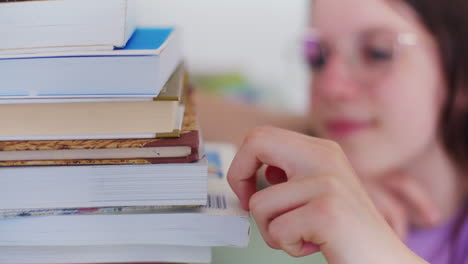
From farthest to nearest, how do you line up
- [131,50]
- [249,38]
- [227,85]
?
1. [249,38]
2. [227,85]
3. [131,50]

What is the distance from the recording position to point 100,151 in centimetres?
48

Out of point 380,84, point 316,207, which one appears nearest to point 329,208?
point 316,207

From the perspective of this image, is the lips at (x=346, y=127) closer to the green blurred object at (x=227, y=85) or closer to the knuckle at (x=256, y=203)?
the knuckle at (x=256, y=203)

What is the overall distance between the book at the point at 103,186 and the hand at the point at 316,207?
0.23 ft

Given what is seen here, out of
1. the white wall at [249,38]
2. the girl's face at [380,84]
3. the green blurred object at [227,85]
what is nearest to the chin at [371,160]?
the girl's face at [380,84]

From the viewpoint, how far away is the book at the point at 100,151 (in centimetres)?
47

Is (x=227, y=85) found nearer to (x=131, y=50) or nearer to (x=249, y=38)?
(x=249, y=38)

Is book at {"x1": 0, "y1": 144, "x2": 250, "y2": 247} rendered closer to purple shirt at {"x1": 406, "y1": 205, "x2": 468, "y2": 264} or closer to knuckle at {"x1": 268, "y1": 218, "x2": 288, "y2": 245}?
knuckle at {"x1": 268, "y1": 218, "x2": 288, "y2": 245}

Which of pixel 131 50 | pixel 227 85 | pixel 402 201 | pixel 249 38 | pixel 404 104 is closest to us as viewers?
pixel 131 50

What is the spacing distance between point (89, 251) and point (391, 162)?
934 millimetres

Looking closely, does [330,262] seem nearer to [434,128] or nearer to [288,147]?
[288,147]

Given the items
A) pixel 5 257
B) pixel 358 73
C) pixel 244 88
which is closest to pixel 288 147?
pixel 5 257

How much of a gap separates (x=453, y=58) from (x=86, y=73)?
1.05 meters

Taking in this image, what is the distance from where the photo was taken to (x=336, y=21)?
1.33 metres
